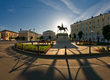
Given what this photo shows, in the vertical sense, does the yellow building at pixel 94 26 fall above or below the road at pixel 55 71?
above

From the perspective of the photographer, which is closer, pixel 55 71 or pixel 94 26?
pixel 55 71

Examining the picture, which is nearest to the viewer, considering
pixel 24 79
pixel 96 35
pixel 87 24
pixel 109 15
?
pixel 24 79

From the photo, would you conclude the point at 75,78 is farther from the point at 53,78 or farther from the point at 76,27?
the point at 76,27

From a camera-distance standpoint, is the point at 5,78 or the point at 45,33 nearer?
the point at 5,78

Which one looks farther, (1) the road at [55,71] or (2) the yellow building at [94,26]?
(2) the yellow building at [94,26]

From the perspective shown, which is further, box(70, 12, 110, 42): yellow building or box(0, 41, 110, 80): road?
box(70, 12, 110, 42): yellow building

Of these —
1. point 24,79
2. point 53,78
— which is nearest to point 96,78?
point 53,78

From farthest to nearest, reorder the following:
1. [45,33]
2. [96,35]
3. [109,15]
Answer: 1. [45,33]
2. [96,35]
3. [109,15]

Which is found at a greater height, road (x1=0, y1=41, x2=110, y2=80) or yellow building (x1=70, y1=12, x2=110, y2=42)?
yellow building (x1=70, y1=12, x2=110, y2=42)

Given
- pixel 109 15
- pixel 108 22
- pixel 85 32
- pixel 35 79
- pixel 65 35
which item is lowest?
pixel 35 79

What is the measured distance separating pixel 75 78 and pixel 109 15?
4294 cm

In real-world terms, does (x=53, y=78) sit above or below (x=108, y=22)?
below

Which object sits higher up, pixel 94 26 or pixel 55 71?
pixel 94 26

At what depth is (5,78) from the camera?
3037mm
